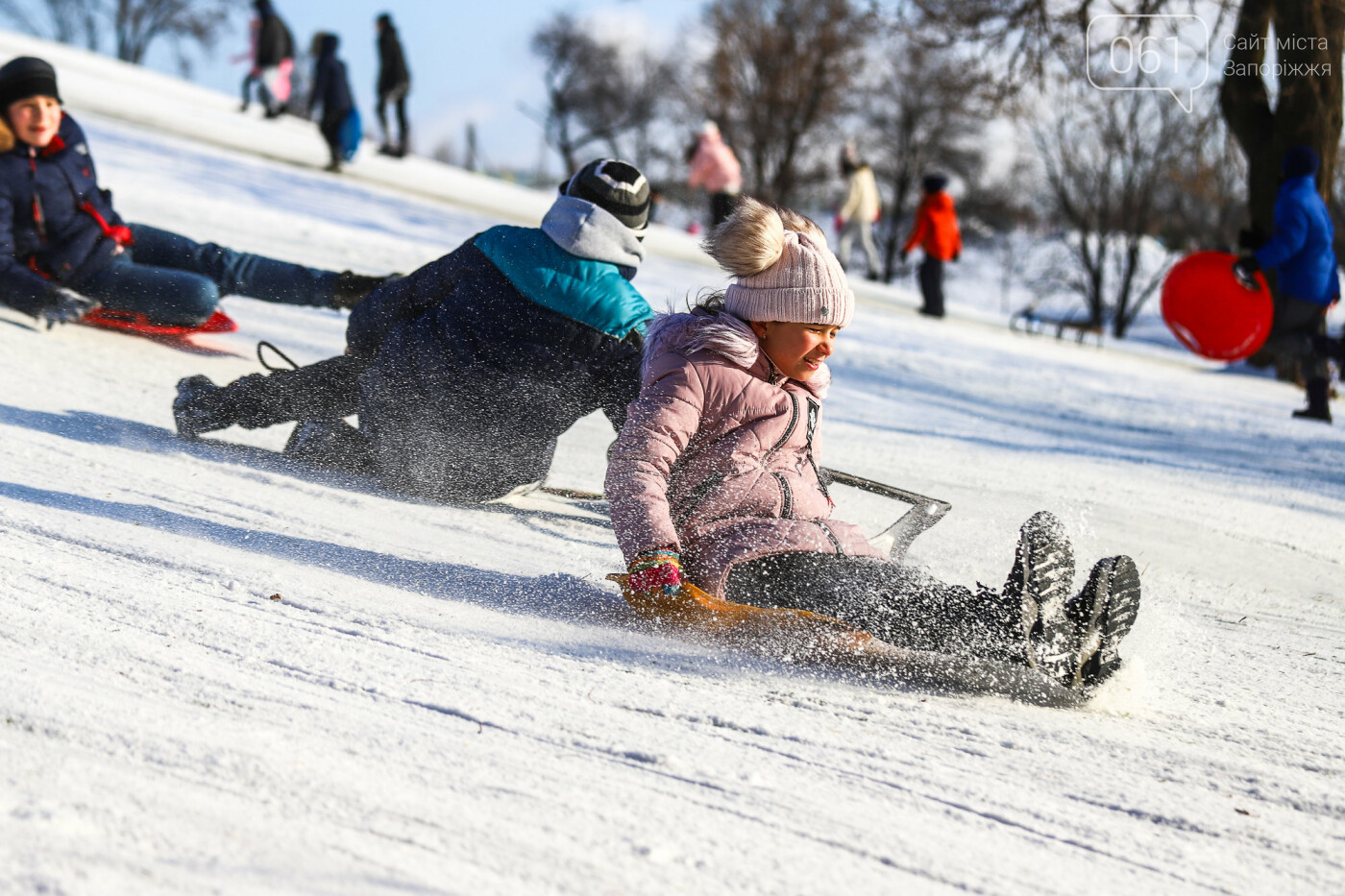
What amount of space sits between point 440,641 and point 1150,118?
27663 mm

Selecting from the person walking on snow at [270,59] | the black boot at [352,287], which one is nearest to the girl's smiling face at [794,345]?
the black boot at [352,287]

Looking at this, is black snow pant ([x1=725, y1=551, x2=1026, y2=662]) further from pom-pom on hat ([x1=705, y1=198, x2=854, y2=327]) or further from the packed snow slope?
pom-pom on hat ([x1=705, y1=198, x2=854, y2=327])

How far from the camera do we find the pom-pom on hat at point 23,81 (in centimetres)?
451

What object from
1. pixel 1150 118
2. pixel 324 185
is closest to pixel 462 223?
pixel 324 185

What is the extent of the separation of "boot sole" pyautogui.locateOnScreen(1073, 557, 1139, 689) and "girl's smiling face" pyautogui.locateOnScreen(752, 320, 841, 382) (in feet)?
2.59

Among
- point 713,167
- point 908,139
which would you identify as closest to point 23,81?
point 713,167

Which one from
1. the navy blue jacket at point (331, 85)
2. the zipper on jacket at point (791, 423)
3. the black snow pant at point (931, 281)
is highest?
the navy blue jacket at point (331, 85)

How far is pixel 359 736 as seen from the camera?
1.80 metres

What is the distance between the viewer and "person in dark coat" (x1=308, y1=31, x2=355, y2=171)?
13.7 meters

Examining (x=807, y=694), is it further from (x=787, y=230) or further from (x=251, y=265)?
(x=251, y=265)

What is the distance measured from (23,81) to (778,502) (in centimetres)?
359

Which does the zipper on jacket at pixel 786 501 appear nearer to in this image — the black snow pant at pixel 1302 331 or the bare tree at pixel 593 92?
the black snow pant at pixel 1302 331

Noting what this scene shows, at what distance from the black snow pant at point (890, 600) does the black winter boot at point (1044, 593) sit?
2cm

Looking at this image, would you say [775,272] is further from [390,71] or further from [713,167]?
[390,71]
